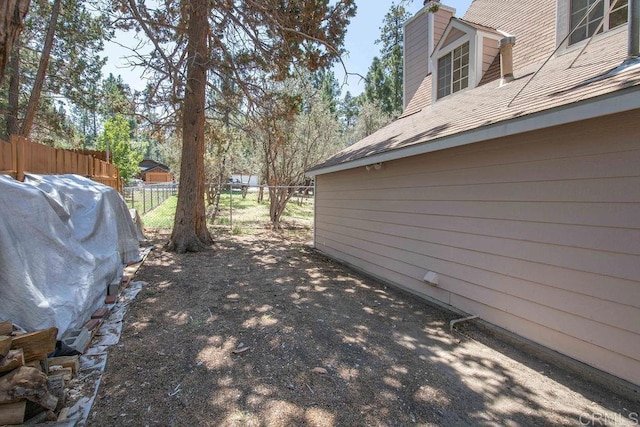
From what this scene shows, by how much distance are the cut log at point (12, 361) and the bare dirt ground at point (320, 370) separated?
0.55 meters

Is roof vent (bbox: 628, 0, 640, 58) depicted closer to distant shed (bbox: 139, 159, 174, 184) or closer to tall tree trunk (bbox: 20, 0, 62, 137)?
tall tree trunk (bbox: 20, 0, 62, 137)

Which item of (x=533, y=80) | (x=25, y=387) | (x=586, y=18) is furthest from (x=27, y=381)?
(x=586, y=18)

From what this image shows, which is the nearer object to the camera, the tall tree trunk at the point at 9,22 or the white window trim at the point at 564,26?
the tall tree trunk at the point at 9,22

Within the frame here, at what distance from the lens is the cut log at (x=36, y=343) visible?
1.94 m

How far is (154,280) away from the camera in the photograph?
16.5ft

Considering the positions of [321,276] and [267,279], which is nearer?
[267,279]

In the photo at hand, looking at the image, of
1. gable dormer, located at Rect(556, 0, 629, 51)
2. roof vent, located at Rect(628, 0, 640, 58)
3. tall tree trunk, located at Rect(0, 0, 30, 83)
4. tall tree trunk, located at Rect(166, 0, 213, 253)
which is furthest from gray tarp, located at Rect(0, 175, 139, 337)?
gable dormer, located at Rect(556, 0, 629, 51)

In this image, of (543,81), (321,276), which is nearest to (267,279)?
(321,276)

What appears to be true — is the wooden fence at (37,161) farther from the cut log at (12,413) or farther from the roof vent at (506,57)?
the roof vent at (506,57)

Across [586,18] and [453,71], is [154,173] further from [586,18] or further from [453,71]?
[586,18]

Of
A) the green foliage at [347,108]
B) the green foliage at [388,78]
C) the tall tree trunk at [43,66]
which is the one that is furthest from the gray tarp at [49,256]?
the green foliage at [347,108]

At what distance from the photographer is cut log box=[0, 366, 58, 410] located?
172 cm

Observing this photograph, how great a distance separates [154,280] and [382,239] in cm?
376

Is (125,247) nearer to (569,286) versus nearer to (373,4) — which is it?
(569,286)
